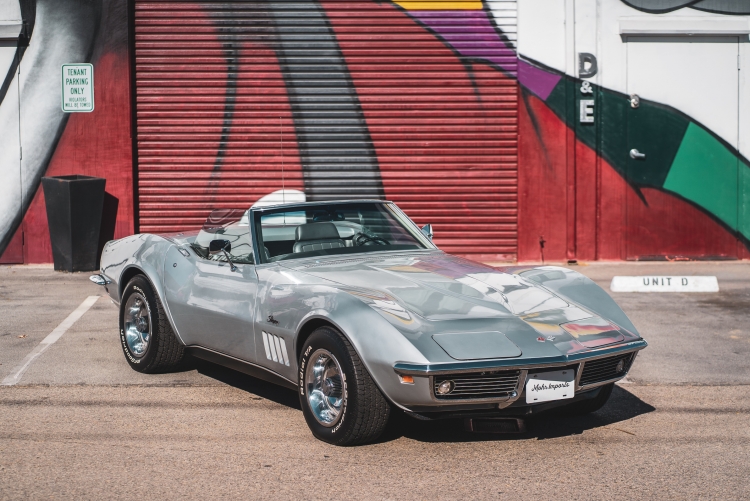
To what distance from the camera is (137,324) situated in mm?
6562

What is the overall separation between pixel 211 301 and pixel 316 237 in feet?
2.43

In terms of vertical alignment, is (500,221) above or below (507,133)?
below

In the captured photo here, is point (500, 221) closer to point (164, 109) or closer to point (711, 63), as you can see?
point (711, 63)

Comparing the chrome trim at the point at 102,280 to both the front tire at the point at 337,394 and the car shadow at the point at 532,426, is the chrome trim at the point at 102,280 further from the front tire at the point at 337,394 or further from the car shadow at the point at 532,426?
the car shadow at the point at 532,426

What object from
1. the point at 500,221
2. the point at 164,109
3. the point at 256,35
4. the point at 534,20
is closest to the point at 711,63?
the point at 534,20

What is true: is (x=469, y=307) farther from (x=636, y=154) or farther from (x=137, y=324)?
(x=636, y=154)

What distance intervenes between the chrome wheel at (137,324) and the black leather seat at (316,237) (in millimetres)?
1282

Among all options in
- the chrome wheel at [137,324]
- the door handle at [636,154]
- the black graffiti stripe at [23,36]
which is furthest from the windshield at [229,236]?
the door handle at [636,154]

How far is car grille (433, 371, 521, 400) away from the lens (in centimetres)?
440

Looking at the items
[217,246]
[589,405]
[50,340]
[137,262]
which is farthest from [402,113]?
[589,405]

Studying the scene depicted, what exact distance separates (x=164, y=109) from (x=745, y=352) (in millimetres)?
8021

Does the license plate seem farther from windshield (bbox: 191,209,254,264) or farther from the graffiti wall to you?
the graffiti wall

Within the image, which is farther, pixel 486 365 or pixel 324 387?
pixel 324 387

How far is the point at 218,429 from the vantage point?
513 centimetres
